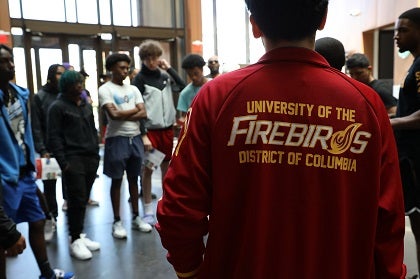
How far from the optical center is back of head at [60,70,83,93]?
3.07m

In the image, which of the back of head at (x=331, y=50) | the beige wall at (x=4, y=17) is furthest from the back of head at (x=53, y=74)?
the beige wall at (x=4, y=17)

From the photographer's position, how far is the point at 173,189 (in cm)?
99

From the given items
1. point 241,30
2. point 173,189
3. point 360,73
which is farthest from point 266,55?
point 241,30

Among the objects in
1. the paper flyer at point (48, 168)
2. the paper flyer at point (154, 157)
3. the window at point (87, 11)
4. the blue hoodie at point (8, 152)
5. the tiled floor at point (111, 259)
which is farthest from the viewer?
the window at point (87, 11)

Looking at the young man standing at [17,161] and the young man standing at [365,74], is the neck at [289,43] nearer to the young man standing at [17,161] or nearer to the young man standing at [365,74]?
the young man standing at [17,161]

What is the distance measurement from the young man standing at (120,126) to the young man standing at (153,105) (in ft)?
0.71

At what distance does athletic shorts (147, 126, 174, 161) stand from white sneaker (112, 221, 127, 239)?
2.71ft

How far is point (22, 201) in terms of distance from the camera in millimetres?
2369

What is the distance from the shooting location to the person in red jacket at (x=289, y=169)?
925 mm

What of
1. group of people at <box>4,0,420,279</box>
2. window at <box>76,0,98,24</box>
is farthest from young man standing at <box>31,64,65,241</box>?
→ window at <box>76,0,98,24</box>

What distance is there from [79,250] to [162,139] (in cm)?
135

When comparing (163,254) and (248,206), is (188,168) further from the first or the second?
(163,254)

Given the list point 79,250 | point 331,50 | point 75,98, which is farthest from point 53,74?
point 331,50

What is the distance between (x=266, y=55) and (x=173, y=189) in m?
0.39
